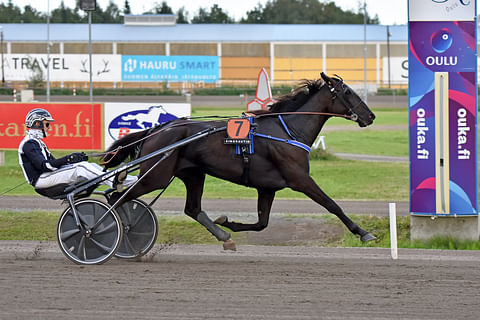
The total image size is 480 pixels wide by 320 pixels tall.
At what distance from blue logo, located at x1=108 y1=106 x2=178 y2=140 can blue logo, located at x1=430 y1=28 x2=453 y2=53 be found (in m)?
8.09

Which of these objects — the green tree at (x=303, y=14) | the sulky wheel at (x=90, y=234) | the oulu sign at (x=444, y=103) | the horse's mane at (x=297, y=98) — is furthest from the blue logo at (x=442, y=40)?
the green tree at (x=303, y=14)

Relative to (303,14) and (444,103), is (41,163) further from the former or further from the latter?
(303,14)

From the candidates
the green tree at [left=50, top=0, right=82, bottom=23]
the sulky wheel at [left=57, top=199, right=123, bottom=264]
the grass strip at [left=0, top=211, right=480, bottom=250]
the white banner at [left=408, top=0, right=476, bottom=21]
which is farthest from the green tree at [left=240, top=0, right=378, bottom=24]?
the sulky wheel at [left=57, top=199, right=123, bottom=264]

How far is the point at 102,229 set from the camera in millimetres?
7613

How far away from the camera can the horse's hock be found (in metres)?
9.60

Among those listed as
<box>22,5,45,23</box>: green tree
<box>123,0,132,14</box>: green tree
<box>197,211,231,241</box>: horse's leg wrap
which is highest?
<box>123,0,132,14</box>: green tree

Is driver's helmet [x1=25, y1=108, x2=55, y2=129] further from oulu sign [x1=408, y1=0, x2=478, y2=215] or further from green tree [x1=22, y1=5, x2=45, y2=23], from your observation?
green tree [x1=22, y1=5, x2=45, y2=23]

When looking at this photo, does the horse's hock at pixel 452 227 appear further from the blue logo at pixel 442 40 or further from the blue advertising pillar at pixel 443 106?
the blue logo at pixel 442 40

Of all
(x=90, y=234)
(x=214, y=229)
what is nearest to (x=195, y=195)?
(x=214, y=229)

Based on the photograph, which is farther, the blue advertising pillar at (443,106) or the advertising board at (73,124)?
the advertising board at (73,124)

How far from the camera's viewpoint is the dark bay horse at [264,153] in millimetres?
7879

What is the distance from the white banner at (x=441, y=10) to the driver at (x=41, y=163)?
175 inches

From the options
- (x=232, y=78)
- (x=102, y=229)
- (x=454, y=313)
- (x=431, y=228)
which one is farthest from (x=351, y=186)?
(x=232, y=78)

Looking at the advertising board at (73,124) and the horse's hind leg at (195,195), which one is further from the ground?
the advertising board at (73,124)
